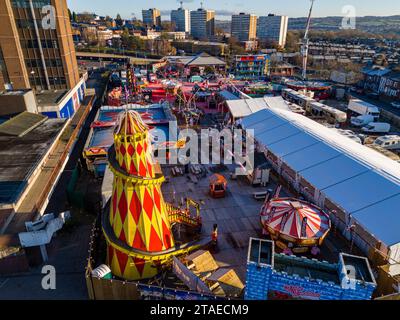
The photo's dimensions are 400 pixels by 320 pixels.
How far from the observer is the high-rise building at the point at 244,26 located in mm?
176125

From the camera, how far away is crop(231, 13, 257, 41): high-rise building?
578 ft

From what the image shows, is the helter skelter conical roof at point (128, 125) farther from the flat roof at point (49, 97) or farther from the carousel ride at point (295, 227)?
the flat roof at point (49, 97)

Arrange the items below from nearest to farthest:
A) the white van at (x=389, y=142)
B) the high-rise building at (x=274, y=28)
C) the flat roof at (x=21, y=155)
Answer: the flat roof at (x=21, y=155), the white van at (x=389, y=142), the high-rise building at (x=274, y=28)

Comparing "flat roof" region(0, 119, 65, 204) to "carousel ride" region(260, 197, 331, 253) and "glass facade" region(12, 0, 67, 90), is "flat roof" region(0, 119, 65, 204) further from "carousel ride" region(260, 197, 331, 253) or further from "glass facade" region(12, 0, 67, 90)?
"carousel ride" region(260, 197, 331, 253)

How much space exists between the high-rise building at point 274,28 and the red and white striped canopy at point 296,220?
6905 inches

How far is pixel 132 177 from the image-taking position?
41.9 feet

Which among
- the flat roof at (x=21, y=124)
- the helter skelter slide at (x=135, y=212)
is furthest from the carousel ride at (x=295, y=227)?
the flat roof at (x=21, y=124)

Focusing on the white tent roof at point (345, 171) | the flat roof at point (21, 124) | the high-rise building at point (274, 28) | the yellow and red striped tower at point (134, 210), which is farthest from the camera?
the high-rise building at point (274, 28)

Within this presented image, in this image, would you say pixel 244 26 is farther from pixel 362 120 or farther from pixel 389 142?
pixel 389 142

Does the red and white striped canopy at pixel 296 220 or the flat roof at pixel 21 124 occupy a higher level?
the flat roof at pixel 21 124

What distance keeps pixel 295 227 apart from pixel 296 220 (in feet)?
1.39

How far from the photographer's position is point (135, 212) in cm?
1338
